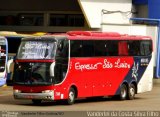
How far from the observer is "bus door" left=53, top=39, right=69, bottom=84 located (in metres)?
25.3

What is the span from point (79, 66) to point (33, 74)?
2.21 meters

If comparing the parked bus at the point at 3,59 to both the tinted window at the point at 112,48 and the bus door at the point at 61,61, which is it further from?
the bus door at the point at 61,61

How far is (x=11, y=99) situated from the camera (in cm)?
2967

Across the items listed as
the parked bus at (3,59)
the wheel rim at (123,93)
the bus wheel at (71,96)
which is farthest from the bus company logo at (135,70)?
the parked bus at (3,59)

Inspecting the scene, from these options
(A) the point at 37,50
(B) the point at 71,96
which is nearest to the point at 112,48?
(B) the point at 71,96

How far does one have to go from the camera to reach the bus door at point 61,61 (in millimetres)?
25297

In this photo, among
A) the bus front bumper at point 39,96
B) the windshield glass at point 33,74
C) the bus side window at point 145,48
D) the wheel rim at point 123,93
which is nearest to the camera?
the bus front bumper at point 39,96

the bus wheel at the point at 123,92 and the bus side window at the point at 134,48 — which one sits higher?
the bus side window at the point at 134,48

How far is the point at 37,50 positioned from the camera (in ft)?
84.1

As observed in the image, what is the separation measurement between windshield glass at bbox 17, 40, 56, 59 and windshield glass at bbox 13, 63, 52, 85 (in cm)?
35

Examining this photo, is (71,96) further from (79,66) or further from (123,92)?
(123,92)

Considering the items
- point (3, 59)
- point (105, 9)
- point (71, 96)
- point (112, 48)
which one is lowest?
point (71, 96)

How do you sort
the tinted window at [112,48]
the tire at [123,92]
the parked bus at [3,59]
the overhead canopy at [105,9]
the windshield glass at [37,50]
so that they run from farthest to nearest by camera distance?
1. the overhead canopy at [105,9]
2. the parked bus at [3,59]
3. the tire at [123,92]
4. the tinted window at [112,48]
5. the windshield glass at [37,50]

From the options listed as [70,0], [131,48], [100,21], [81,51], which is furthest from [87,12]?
[81,51]
